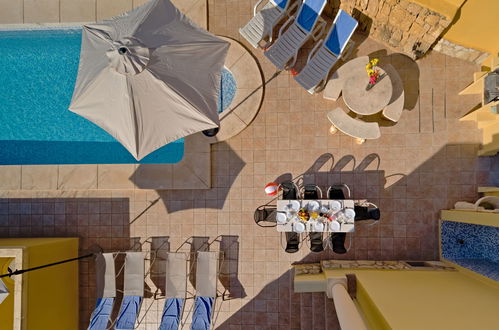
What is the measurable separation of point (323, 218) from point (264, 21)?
3893 mm

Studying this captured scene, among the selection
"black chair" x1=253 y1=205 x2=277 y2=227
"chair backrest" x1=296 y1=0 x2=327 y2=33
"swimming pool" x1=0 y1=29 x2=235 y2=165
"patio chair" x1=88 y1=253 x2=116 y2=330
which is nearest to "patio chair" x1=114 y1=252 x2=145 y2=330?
"patio chair" x1=88 y1=253 x2=116 y2=330

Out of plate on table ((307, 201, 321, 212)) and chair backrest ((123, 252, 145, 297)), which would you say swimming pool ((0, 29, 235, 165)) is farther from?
plate on table ((307, 201, 321, 212))

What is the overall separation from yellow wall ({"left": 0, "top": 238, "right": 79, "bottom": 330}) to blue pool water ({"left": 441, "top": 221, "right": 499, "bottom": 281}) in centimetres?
727

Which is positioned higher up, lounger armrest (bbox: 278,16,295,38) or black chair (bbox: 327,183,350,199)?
lounger armrest (bbox: 278,16,295,38)

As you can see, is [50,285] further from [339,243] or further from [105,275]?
[339,243]

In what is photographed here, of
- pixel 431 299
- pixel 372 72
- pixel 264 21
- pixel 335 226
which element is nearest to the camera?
pixel 431 299

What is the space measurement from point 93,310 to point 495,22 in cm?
908

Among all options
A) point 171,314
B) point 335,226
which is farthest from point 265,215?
point 171,314

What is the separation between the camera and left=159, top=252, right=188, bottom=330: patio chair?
6775 millimetres

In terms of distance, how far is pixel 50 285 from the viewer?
6500mm

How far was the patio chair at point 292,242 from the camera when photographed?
6.70 m

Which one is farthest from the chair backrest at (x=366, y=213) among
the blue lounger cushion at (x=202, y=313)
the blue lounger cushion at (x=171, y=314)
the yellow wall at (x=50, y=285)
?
the yellow wall at (x=50, y=285)

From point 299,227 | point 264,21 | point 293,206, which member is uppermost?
point 264,21

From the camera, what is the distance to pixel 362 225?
6.89 meters
